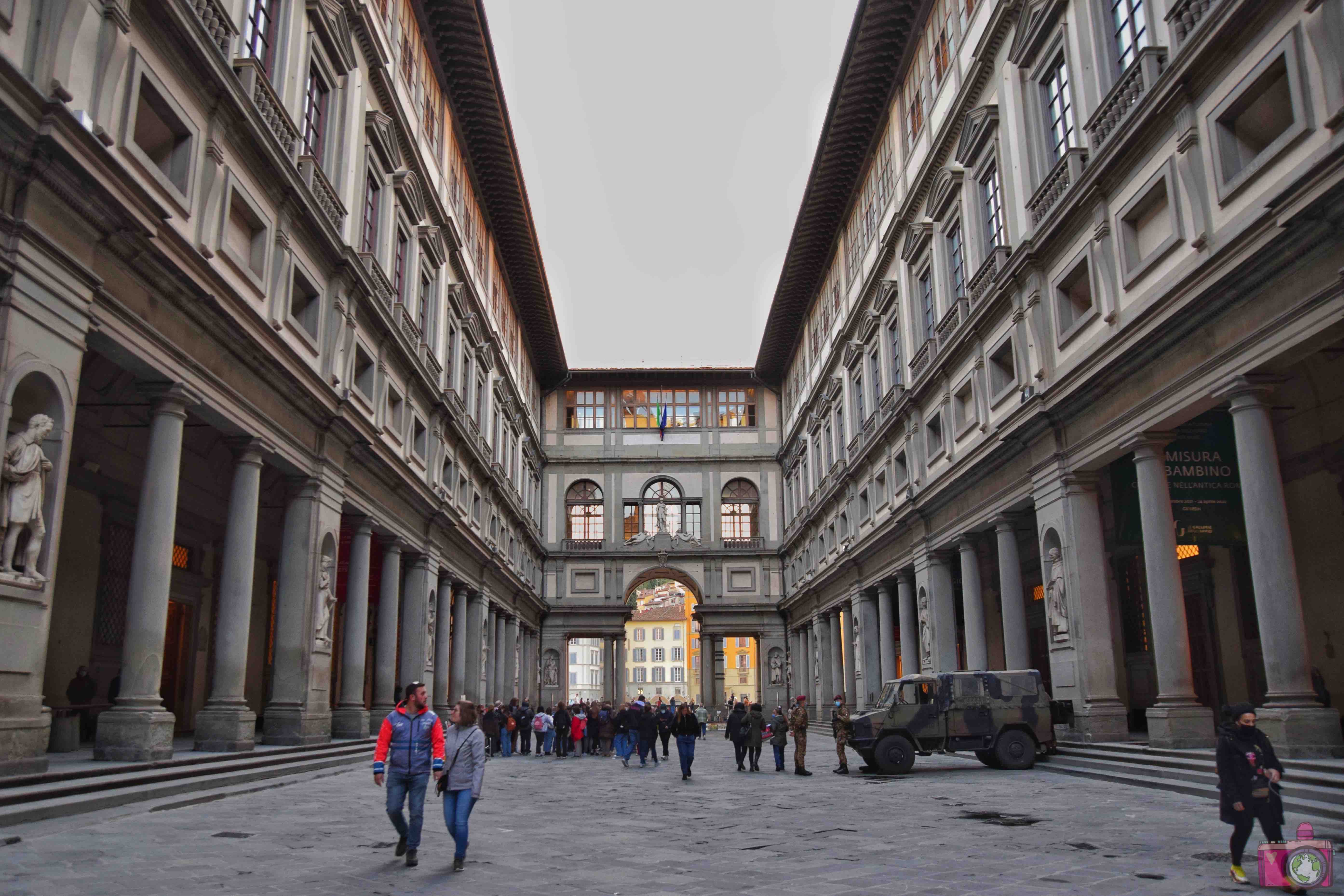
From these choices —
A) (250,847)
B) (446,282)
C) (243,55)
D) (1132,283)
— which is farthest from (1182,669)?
(446,282)

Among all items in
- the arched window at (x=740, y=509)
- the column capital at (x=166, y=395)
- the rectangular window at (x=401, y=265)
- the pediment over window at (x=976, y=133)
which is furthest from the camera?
the arched window at (x=740, y=509)

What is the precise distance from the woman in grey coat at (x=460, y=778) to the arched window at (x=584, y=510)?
4840cm

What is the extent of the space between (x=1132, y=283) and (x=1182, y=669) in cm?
631

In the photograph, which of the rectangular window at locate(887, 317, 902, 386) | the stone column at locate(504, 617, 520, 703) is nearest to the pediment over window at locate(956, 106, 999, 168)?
the rectangular window at locate(887, 317, 902, 386)

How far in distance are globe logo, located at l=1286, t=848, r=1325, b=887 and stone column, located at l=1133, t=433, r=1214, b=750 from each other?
973cm

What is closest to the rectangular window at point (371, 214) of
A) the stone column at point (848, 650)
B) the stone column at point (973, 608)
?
the stone column at point (973, 608)

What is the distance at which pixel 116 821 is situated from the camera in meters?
10.4

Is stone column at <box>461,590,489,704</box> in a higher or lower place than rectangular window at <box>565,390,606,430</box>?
lower

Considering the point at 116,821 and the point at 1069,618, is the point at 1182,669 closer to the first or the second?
the point at 1069,618

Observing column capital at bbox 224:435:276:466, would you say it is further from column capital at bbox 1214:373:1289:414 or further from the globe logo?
the globe logo

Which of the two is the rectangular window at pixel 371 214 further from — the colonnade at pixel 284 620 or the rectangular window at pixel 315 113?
the colonnade at pixel 284 620

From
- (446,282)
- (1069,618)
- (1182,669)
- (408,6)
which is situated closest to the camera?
(1182,669)

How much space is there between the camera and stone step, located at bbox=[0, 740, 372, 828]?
32.1 ft

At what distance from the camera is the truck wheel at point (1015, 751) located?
18.9 metres
